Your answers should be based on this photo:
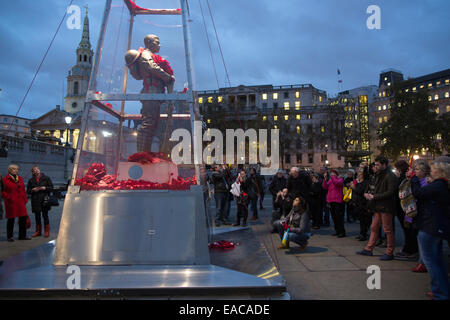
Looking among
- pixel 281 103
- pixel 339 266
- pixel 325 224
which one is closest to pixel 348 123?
pixel 281 103

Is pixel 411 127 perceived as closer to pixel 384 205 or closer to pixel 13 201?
pixel 384 205

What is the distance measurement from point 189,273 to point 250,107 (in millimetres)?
76225

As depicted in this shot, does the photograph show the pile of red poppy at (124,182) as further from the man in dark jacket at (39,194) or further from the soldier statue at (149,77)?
the man in dark jacket at (39,194)

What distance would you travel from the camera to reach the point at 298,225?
6.56 meters

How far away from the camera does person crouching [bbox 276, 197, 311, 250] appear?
6.43 metres

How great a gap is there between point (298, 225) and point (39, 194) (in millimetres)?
6444

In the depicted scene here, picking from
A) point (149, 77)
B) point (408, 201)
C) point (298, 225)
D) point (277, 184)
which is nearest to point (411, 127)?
point (277, 184)

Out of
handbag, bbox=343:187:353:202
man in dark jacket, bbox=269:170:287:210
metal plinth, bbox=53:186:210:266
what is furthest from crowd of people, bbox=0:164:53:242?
handbag, bbox=343:187:353:202

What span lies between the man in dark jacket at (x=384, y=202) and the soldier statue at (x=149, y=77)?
13.6ft

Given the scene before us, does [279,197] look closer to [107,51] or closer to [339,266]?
[339,266]

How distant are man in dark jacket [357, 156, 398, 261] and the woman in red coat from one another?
7630 millimetres

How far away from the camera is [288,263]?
18.0 ft

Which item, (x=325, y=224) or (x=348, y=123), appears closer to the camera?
(x=325, y=224)

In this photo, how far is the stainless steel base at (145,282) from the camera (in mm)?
3441
